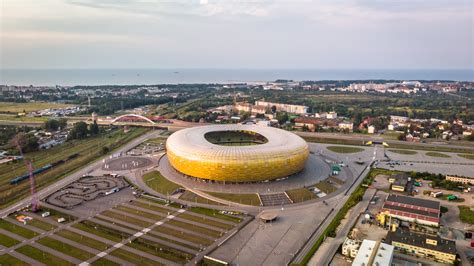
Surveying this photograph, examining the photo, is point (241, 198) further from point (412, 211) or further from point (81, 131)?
point (81, 131)

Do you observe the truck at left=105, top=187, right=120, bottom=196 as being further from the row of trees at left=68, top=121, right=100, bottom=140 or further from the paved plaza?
the row of trees at left=68, top=121, right=100, bottom=140

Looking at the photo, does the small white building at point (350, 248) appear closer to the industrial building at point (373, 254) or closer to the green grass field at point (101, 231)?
the industrial building at point (373, 254)

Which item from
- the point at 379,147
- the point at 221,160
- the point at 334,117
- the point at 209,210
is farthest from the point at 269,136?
the point at 334,117

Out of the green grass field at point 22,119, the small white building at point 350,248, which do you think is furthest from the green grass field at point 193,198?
the green grass field at point 22,119

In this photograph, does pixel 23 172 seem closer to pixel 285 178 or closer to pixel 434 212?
pixel 285 178

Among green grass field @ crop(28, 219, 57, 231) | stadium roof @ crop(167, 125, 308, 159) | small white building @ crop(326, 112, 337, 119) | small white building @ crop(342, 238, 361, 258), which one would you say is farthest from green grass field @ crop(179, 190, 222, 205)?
small white building @ crop(326, 112, 337, 119)
